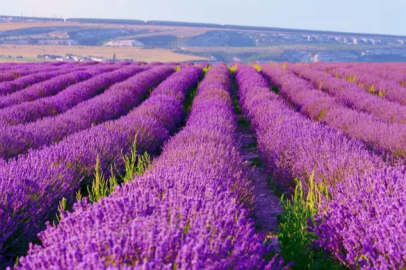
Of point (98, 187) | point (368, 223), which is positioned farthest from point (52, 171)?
point (368, 223)

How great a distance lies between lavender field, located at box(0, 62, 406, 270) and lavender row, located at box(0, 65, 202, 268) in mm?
12

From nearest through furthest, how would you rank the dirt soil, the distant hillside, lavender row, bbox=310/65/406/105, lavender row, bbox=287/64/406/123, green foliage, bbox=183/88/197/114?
lavender row, bbox=287/64/406/123 → lavender row, bbox=310/65/406/105 → green foliage, bbox=183/88/197/114 → the dirt soil → the distant hillside

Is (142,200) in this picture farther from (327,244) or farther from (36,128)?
(36,128)

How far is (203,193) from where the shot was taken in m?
2.37

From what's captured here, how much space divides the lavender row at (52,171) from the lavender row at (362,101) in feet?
11.0

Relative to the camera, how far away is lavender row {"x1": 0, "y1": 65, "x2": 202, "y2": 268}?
2.50 meters

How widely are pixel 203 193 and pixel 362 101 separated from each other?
6.10 metres

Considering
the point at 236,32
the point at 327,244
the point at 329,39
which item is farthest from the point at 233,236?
the point at 329,39

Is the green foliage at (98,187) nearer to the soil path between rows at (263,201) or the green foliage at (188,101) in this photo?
the soil path between rows at (263,201)

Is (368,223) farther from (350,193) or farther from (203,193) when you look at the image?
(203,193)

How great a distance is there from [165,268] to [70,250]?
0.33 m

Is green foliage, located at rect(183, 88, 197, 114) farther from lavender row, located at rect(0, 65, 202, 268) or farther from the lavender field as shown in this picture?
lavender row, located at rect(0, 65, 202, 268)

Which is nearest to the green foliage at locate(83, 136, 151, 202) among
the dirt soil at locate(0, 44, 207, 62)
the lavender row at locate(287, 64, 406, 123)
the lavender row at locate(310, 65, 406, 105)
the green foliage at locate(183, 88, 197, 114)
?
the lavender row at locate(287, 64, 406, 123)

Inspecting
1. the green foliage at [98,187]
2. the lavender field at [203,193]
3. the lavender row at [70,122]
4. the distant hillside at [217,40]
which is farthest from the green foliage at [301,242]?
the distant hillside at [217,40]
